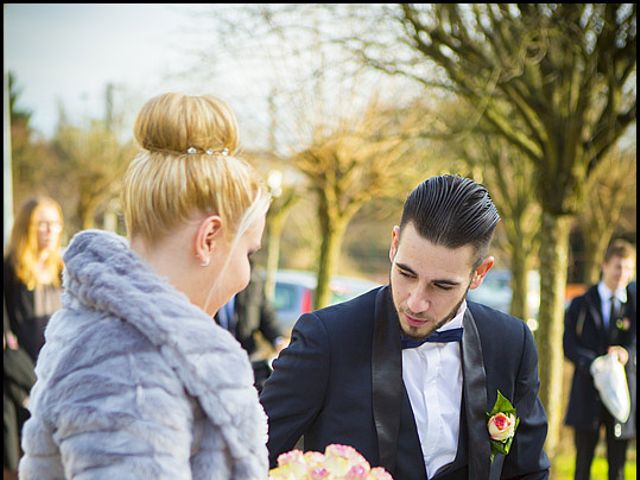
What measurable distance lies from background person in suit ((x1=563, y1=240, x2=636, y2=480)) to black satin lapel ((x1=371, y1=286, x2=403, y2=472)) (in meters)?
4.61

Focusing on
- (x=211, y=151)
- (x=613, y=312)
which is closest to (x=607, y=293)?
(x=613, y=312)

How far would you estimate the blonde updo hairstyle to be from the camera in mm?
1685

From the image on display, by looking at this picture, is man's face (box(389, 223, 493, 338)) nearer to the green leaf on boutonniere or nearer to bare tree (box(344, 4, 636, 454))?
the green leaf on boutonniere

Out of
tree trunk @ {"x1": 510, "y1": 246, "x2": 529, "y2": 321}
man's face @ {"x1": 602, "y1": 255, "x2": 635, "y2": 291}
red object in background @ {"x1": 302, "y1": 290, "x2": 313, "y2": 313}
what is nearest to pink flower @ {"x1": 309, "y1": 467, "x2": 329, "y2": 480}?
man's face @ {"x1": 602, "y1": 255, "x2": 635, "y2": 291}

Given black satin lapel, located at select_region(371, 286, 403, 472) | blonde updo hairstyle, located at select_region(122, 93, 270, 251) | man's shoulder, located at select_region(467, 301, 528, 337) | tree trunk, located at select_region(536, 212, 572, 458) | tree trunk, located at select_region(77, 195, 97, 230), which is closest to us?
blonde updo hairstyle, located at select_region(122, 93, 270, 251)

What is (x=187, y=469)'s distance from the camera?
1496 millimetres

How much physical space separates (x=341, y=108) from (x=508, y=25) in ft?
14.7

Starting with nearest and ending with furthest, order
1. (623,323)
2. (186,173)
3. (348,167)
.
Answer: (186,173)
(623,323)
(348,167)

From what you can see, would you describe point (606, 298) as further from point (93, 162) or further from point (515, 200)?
point (93, 162)

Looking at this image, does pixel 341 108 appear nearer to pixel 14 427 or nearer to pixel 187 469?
pixel 14 427

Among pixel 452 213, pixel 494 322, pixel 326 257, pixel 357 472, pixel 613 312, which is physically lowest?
pixel 326 257

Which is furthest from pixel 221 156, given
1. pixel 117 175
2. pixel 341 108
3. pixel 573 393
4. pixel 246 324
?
pixel 117 175

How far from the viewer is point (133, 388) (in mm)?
1478

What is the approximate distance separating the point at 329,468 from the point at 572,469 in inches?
285
